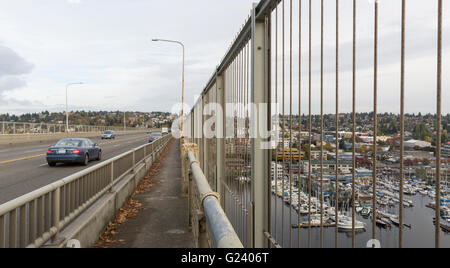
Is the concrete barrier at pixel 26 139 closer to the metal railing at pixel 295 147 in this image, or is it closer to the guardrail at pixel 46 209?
the guardrail at pixel 46 209

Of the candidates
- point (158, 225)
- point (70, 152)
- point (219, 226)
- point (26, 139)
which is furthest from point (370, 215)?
point (26, 139)

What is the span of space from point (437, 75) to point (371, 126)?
1.37ft

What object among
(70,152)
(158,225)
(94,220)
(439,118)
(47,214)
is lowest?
(158,225)

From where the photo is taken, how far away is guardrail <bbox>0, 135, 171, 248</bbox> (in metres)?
3.52

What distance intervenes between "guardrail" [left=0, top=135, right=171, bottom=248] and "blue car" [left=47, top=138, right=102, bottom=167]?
1181 cm

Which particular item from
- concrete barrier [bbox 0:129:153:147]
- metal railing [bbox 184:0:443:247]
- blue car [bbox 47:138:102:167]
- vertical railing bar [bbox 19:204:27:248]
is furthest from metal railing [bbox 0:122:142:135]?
metal railing [bbox 184:0:443:247]

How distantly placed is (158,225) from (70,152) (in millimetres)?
12599

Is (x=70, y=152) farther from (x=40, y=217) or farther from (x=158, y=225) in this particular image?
(x=40, y=217)

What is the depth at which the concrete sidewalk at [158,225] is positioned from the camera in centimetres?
632

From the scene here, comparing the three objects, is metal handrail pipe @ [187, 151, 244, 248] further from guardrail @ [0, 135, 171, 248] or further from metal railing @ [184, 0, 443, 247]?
guardrail @ [0, 135, 171, 248]

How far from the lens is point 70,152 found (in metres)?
18.3

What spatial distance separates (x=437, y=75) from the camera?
1281mm
